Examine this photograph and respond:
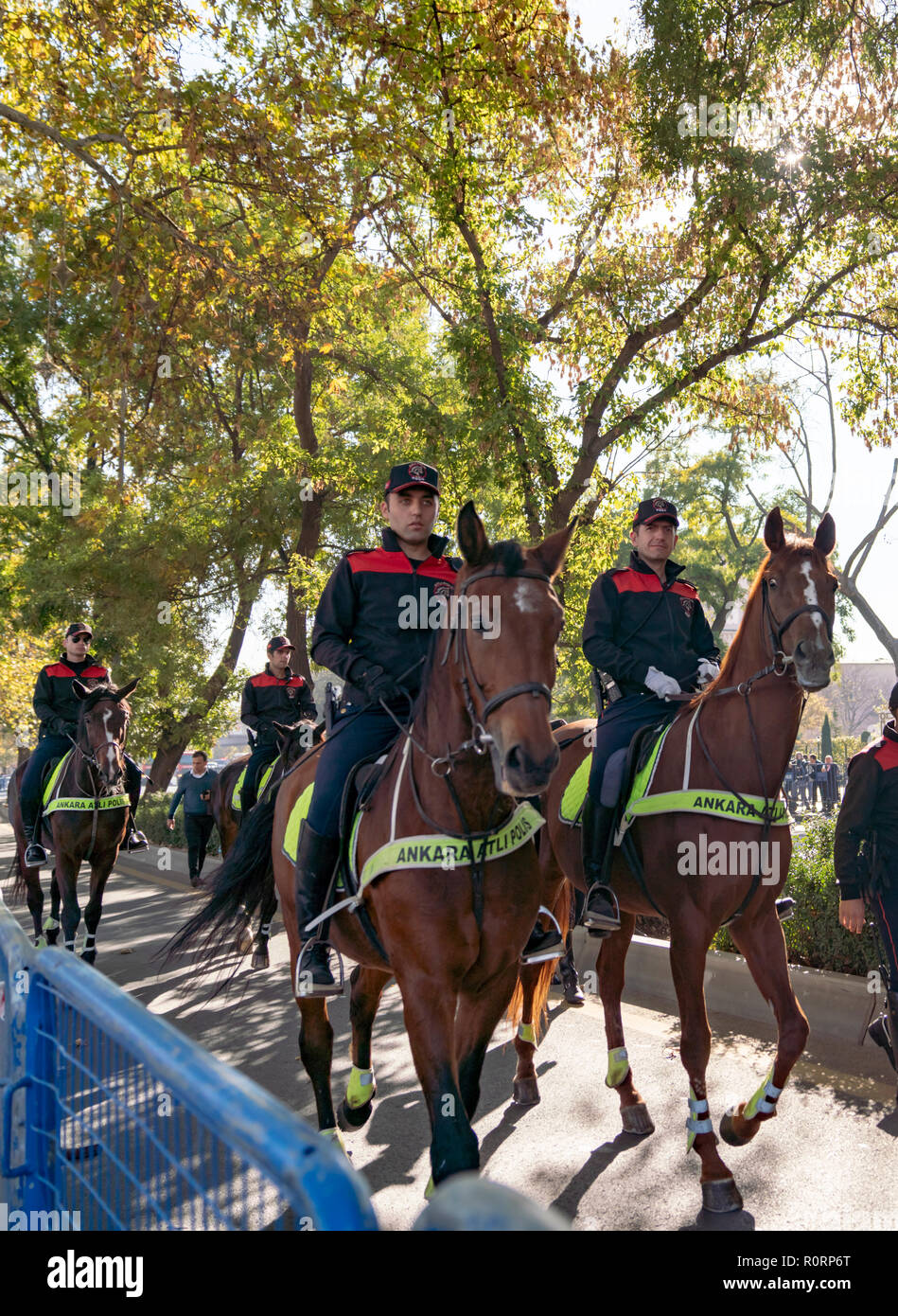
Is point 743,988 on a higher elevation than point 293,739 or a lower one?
lower

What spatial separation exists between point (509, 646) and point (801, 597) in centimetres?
214

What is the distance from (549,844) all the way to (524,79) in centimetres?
851

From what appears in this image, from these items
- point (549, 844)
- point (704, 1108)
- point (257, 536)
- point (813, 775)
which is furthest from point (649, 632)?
point (813, 775)

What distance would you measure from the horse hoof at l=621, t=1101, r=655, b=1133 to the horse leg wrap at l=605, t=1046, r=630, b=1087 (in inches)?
5.8

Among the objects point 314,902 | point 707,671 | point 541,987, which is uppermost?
point 707,671

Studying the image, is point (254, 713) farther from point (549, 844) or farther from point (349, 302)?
point (349, 302)

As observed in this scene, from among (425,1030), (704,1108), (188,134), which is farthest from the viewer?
(188,134)

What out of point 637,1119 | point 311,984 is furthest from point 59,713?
point 637,1119

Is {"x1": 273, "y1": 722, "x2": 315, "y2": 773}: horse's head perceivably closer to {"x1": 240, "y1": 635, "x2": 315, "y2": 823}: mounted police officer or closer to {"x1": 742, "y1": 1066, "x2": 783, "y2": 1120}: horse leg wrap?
{"x1": 240, "y1": 635, "x2": 315, "y2": 823}: mounted police officer

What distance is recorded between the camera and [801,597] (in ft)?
16.2

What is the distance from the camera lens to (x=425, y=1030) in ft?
12.0

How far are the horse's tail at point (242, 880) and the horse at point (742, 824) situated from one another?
7.79ft

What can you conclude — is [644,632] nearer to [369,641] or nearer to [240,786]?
[369,641]

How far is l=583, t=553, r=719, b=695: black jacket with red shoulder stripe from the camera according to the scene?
613cm
